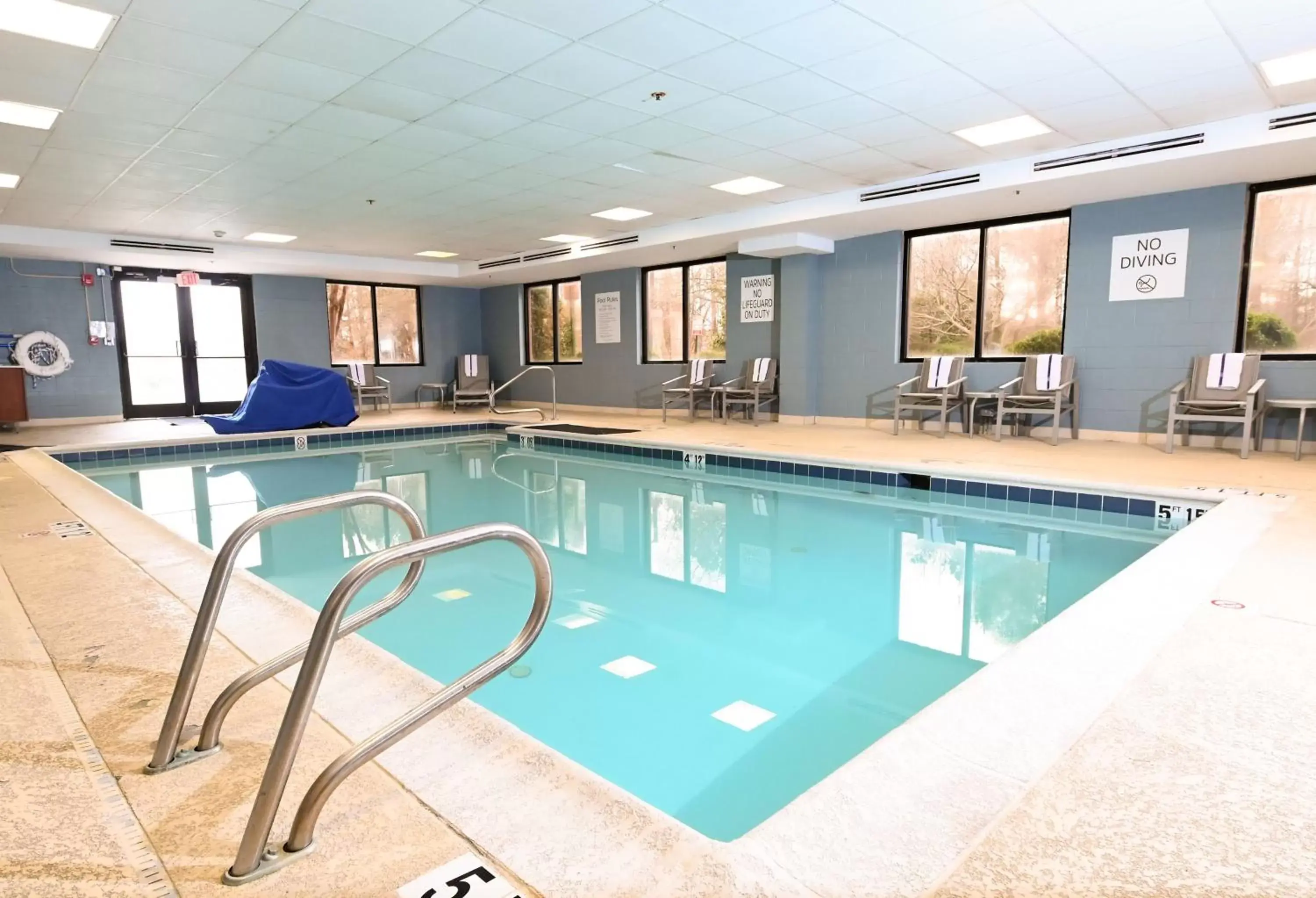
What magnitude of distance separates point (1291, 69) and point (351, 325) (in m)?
12.3

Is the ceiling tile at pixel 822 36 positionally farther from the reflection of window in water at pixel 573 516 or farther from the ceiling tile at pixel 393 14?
the reflection of window in water at pixel 573 516

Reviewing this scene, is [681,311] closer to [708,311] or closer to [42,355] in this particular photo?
[708,311]

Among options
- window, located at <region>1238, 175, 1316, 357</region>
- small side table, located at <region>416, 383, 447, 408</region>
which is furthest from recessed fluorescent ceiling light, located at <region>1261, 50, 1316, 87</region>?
small side table, located at <region>416, 383, 447, 408</region>

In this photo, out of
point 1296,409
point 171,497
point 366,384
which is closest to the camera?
point 171,497

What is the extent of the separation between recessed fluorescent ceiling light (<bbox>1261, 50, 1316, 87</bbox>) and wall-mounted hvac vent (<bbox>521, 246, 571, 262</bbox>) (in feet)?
25.6

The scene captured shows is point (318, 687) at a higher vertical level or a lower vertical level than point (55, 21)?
lower

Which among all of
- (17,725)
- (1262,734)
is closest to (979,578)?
(1262,734)

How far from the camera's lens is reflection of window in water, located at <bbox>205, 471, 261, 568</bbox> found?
383cm

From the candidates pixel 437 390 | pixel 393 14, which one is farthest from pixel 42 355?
pixel 393 14

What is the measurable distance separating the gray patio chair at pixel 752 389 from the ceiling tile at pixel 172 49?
20.4 feet

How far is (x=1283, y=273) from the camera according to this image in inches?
240

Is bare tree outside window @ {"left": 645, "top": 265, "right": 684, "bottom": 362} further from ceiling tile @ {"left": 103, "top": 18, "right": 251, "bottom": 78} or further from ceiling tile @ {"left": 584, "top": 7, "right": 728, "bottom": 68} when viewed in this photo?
ceiling tile @ {"left": 103, "top": 18, "right": 251, "bottom": 78}

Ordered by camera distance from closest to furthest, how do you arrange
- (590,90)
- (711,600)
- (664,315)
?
1. (711,600)
2. (590,90)
3. (664,315)

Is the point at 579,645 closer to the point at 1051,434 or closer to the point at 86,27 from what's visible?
the point at 86,27
